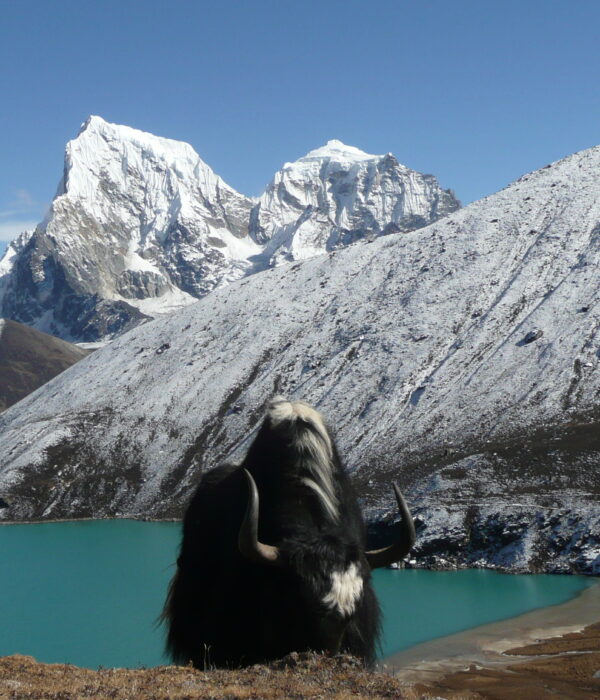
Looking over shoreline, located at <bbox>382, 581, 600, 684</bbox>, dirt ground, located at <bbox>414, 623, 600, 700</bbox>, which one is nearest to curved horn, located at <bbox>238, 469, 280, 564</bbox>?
dirt ground, located at <bbox>414, 623, 600, 700</bbox>

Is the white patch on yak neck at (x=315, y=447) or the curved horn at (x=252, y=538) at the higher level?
the white patch on yak neck at (x=315, y=447)

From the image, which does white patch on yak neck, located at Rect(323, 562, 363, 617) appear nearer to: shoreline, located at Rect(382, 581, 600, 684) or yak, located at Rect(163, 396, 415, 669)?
yak, located at Rect(163, 396, 415, 669)

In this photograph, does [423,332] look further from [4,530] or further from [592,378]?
[4,530]

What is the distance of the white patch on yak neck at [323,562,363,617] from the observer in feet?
29.2

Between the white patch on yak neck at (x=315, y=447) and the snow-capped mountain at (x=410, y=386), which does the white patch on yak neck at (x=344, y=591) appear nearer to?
the white patch on yak neck at (x=315, y=447)

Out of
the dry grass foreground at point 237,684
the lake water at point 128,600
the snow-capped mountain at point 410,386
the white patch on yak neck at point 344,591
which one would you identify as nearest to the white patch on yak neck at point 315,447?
the white patch on yak neck at point 344,591

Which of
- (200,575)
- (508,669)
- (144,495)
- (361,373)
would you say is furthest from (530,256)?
(200,575)

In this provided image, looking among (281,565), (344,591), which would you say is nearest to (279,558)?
(281,565)

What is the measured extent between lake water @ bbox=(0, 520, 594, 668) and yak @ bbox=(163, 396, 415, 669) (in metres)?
14.0

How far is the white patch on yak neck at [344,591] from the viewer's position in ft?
29.2

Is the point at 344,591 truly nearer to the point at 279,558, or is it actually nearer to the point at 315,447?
the point at 279,558

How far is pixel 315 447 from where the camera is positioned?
1085 cm

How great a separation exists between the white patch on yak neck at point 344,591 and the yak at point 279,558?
0.01 metres

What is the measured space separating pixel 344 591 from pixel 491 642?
21.4 metres
